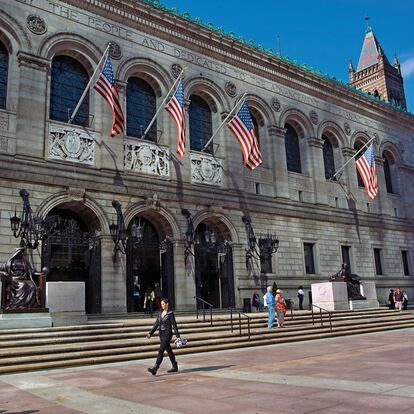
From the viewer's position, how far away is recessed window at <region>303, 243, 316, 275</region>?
31.0m

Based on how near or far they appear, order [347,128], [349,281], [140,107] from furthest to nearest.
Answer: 1. [347,128]
2. [349,281]
3. [140,107]

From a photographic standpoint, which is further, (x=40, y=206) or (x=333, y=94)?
(x=333, y=94)

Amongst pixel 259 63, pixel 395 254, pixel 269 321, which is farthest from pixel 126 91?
pixel 395 254

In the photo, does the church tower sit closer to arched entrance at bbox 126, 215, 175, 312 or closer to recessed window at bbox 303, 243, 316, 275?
recessed window at bbox 303, 243, 316, 275

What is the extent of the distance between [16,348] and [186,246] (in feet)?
41.7

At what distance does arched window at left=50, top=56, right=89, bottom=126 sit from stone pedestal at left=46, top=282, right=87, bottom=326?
9.64m

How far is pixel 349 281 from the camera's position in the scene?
87.9 feet

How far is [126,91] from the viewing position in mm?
25672

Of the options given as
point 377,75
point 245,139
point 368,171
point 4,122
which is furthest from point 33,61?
point 377,75

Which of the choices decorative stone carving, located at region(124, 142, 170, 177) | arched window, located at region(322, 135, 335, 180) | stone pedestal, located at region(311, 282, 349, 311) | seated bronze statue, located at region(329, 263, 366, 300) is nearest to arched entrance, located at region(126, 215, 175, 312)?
decorative stone carving, located at region(124, 142, 170, 177)

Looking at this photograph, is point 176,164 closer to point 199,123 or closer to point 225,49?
point 199,123

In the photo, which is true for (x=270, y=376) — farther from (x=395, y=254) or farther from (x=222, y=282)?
(x=395, y=254)

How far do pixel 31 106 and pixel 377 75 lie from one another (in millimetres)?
56404

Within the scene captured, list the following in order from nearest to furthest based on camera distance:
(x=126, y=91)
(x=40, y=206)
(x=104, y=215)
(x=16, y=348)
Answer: (x=16, y=348) → (x=40, y=206) → (x=104, y=215) → (x=126, y=91)
